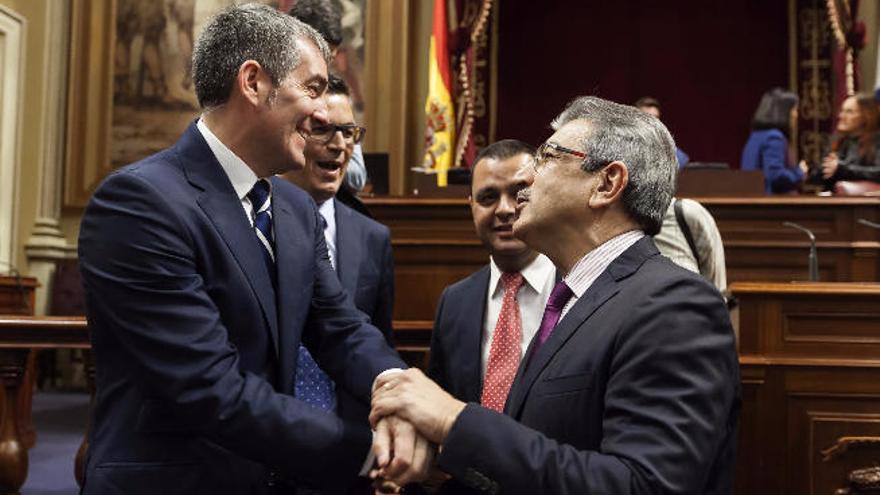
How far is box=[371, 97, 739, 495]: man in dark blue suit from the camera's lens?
1572mm

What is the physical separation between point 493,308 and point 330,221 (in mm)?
535

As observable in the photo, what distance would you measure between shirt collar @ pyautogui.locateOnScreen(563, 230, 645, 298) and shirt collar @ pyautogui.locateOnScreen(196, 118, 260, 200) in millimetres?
644

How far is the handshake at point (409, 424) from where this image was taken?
66.9 inches

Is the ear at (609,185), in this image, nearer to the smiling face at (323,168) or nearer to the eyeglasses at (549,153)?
the eyeglasses at (549,153)

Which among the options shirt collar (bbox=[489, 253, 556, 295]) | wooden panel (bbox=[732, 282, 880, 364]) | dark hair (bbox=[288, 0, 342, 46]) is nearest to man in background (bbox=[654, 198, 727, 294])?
wooden panel (bbox=[732, 282, 880, 364])

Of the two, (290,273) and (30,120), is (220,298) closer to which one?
(290,273)

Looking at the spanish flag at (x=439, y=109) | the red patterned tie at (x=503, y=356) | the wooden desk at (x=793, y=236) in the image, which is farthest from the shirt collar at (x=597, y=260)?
the spanish flag at (x=439, y=109)

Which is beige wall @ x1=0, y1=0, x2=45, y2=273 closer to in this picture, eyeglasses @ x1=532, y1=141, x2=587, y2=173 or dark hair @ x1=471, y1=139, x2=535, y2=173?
dark hair @ x1=471, y1=139, x2=535, y2=173

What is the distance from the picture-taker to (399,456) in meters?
1.72

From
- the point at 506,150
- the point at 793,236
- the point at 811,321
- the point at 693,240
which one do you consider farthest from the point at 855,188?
the point at 506,150

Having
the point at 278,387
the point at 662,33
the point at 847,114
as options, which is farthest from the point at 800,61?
the point at 278,387

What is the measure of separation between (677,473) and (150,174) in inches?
40.9

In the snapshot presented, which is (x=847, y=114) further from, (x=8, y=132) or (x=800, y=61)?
(x=8, y=132)

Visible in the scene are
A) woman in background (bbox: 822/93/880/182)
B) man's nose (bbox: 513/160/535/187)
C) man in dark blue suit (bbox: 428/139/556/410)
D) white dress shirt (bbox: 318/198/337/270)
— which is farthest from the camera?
woman in background (bbox: 822/93/880/182)
